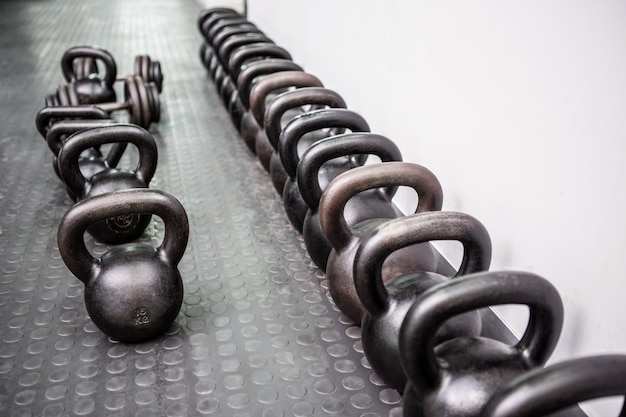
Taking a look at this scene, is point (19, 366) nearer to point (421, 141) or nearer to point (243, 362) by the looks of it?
point (243, 362)

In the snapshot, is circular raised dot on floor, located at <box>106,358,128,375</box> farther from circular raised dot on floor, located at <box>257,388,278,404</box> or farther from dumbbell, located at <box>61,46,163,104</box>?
dumbbell, located at <box>61,46,163,104</box>

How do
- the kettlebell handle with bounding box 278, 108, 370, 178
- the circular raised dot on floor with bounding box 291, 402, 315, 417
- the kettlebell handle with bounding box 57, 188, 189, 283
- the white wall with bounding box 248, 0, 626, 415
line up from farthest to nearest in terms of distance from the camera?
the kettlebell handle with bounding box 278, 108, 370, 178, the kettlebell handle with bounding box 57, 188, 189, 283, the circular raised dot on floor with bounding box 291, 402, 315, 417, the white wall with bounding box 248, 0, 626, 415

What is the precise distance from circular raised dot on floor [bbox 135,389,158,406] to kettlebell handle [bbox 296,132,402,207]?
1.83 feet

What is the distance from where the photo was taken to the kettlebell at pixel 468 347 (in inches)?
34.2

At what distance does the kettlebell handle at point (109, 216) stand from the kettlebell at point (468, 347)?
643 millimetres

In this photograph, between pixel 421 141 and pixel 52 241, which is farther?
pixel 52 241

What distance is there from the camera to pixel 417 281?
1.17 metres

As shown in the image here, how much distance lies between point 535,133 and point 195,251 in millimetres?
1021

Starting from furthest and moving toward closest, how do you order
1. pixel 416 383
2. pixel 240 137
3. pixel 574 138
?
pixel 240 137 < pixel 574 138 < pixel 416 383

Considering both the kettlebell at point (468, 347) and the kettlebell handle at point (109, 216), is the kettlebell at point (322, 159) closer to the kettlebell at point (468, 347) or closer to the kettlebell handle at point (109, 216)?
the kettlebell handle at point (109, 216)

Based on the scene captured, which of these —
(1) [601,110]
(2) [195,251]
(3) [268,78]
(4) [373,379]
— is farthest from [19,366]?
(1) [601,110]

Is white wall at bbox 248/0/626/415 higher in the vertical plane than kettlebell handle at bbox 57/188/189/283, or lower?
higher

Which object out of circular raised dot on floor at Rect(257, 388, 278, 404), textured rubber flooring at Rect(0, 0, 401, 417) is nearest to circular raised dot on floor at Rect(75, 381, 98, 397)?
textured rubber flooring at Rect(0, 0, 401, 417)

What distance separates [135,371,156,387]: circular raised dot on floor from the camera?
1.27m
